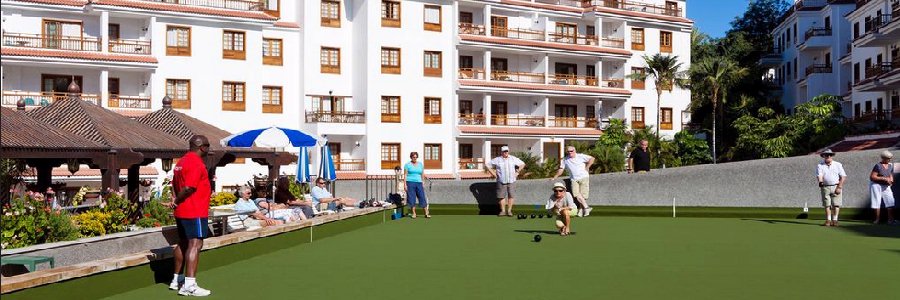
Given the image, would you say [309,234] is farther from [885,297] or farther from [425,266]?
[885,297]

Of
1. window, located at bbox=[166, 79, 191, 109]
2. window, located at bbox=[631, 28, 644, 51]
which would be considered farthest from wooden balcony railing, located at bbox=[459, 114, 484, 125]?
window, located at bbox=[166, 79, 191, 109]

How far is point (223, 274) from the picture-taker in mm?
10508

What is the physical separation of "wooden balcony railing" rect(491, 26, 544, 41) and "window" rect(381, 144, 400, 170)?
9637mm

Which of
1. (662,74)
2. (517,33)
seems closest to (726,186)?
(517,33)

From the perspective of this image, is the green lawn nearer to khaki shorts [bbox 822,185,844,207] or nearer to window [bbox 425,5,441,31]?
khaki shorts [bbox 822,185,844,207]

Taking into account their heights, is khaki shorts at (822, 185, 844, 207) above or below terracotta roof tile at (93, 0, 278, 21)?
below

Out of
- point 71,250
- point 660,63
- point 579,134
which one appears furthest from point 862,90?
point 71,250

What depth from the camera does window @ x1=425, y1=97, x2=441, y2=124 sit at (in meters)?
52.2

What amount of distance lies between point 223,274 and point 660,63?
167 ft

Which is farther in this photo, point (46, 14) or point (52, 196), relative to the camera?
point (46, 14)

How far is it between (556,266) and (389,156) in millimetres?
40049

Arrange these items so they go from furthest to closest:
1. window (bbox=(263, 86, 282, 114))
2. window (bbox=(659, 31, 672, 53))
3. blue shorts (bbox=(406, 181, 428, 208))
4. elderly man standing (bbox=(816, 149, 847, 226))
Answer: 1. window (bbox=(659, 31, 672, 53))
2. window (bbox=(263, 86, 282, 114))
3. blue shorts (bbox=(406, 181, 428, 208))
4. elderly man standing (bbox=(816, 149, 847, 226))

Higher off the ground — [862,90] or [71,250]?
[862,90]

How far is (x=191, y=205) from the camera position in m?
8.67
